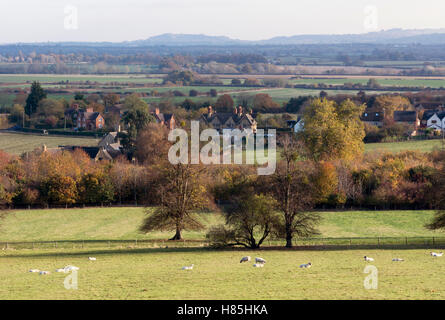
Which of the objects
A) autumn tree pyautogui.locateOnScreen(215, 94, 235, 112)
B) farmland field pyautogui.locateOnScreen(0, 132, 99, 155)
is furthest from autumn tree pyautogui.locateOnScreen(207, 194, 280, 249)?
autumn tree pyautogui.locateOnScreen(215, 94, 235, 112)

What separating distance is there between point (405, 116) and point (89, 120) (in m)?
46.1

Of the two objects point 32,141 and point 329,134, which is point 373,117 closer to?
point 329,134

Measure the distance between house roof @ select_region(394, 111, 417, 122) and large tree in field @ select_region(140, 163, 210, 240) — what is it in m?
56.6

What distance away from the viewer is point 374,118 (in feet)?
284

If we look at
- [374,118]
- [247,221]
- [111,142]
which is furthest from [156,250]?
[374,118]

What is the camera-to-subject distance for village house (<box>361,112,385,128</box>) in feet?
278

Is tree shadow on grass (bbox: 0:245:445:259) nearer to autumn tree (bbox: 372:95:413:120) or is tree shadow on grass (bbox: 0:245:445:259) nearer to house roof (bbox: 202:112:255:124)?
house roof (bbox: 202:112:255:124)

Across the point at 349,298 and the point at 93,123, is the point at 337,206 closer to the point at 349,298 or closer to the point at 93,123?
the point at 349,298

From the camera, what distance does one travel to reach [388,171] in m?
49.6

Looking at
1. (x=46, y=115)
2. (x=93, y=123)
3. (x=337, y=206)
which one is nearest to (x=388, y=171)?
(x=337, y=206)

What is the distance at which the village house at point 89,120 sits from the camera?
3602 inches

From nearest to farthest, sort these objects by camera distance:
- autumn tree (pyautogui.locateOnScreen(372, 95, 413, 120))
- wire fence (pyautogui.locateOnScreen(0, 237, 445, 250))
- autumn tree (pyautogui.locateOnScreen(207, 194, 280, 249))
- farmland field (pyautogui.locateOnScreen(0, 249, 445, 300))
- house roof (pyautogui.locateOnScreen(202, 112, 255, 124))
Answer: farmland field (pyautogui.locateOnScreen(0, 249, 445, 300)) → autumn tree (pyautogui.locateOnScreen(207, 194, 280, 249)) → wire fence (pyautogui.locateOnScreen(0, 237, 445, 250)) → house roof (pyautogui.locateOnScreen(202, 112, 255, 124)) → autumn tree (pyautogui.locateOnScreen(372, 95, 413, 120))
